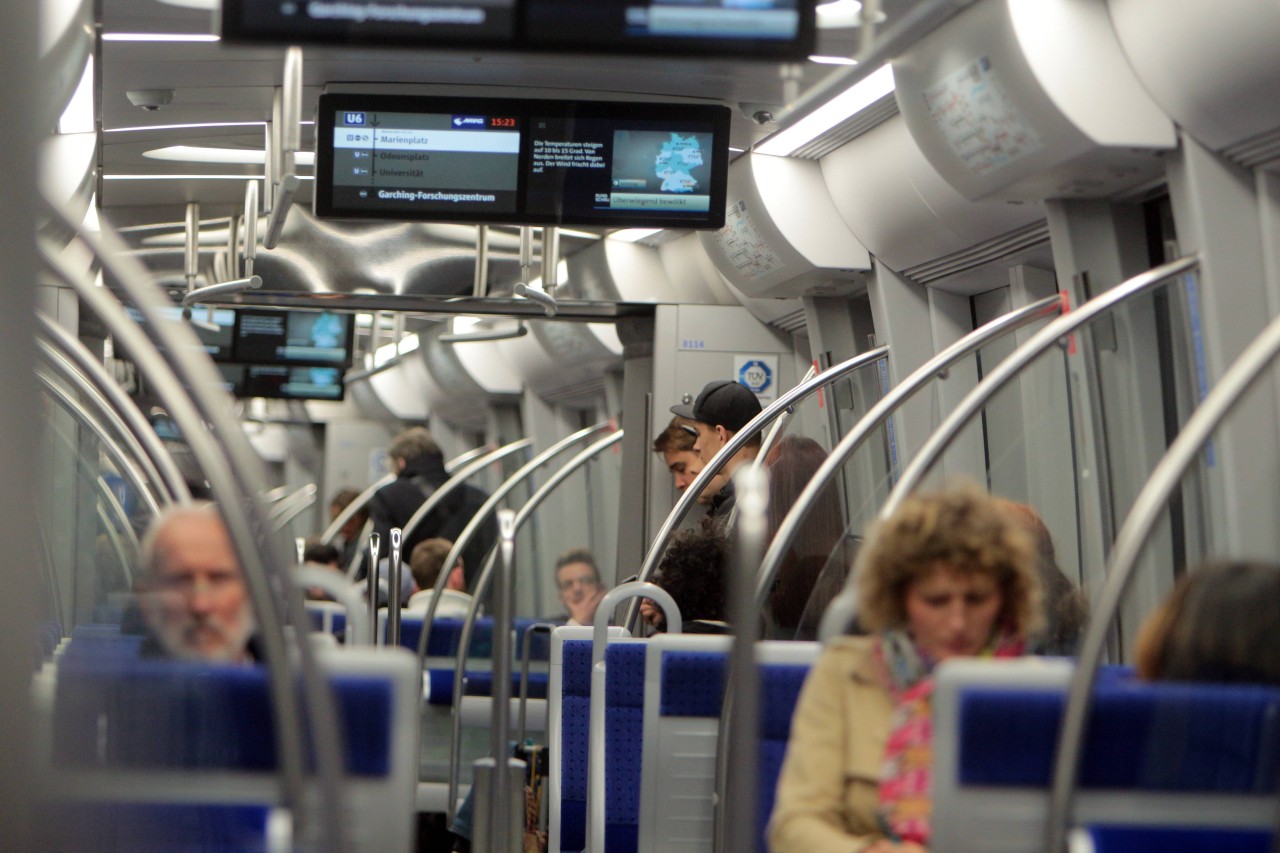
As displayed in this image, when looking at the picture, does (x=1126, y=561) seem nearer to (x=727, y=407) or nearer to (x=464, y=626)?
(x=727, y=407)

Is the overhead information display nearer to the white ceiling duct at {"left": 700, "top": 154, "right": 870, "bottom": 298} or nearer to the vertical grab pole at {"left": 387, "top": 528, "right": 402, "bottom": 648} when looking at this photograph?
the white ceiling duct at {"left": 700, "top": 154, "right": 870, "bottom": 298}

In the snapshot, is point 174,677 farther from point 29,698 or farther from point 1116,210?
point 1116,210

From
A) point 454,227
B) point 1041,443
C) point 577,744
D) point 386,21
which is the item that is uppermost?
point 454,227

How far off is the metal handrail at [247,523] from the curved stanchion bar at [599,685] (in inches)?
87.9

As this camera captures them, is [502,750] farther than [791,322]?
No

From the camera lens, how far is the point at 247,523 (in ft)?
8.53

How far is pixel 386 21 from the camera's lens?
10.5ft

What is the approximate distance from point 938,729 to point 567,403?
959cm

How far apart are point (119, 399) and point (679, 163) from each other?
85.2 inches

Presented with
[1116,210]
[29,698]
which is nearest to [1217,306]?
[1116,210]

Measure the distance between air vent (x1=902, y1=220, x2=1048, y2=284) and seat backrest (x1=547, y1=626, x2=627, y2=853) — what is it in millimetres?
1987

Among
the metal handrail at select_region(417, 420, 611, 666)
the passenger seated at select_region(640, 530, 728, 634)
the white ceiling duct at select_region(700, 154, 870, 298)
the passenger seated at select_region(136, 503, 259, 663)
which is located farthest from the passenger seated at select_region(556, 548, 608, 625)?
the passenger seated at select_region(136, 503, 259, 663)

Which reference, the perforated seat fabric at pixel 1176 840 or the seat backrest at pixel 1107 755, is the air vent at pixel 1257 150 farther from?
the perforated seat fabric at pixel 1176 840

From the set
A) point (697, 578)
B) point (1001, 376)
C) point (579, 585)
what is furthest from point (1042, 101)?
point (579, 585)
